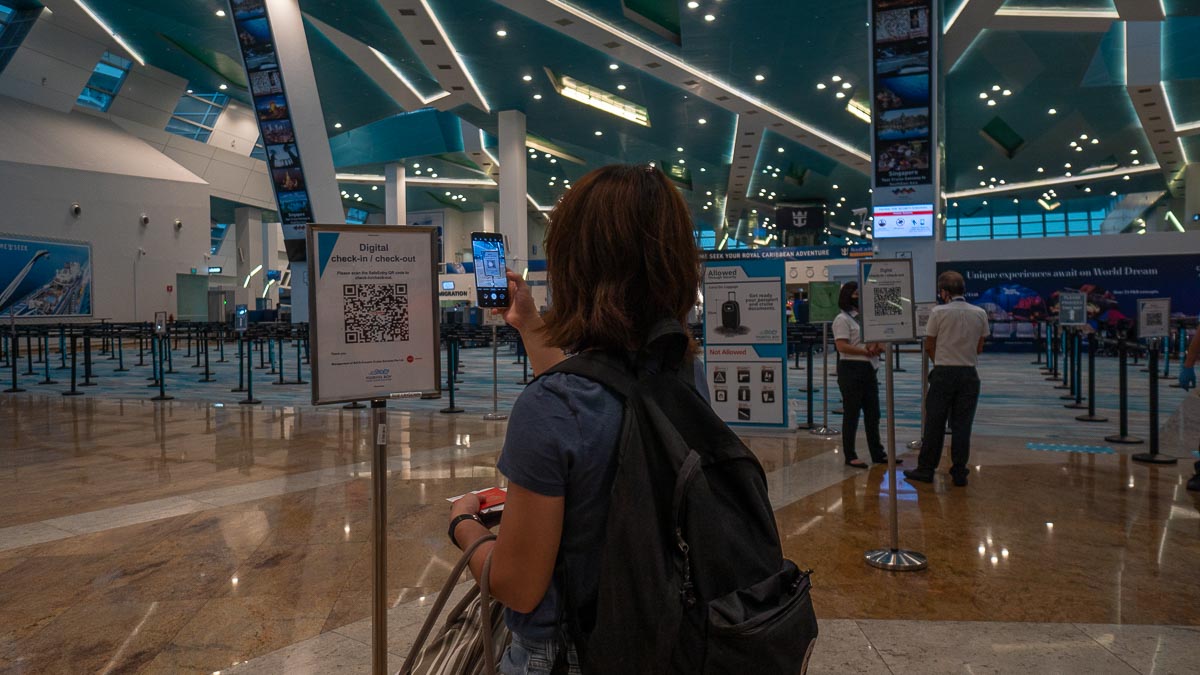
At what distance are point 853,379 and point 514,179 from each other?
19.4 m

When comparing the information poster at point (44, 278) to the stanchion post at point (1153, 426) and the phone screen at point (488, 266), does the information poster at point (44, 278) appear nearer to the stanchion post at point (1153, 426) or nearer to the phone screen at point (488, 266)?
the phone screen at point (488, 266)

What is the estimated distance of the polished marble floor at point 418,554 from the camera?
3.01 meters

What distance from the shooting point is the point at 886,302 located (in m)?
4.43

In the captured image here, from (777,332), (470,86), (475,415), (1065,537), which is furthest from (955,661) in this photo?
(470,86)

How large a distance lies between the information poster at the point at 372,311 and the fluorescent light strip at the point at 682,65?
14835mm

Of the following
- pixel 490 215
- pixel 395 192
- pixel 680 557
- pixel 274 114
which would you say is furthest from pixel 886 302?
pixel 490 215

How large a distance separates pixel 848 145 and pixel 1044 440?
19.5 meters

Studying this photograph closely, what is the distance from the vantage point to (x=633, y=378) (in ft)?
3.75

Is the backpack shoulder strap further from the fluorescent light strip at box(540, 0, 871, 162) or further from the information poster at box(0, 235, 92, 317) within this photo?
the information poster at box(0, 235, 92, 317)

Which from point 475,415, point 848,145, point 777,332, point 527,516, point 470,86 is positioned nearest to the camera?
point 527,516

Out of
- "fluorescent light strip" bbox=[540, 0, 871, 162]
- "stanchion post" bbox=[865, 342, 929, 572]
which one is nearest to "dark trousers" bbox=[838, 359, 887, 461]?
"stanchion post" bbox=[865, 342, 929, 572]

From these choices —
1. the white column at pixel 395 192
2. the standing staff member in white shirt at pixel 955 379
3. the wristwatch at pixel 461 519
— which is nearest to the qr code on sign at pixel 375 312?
the wristwatch at pixel 461 519

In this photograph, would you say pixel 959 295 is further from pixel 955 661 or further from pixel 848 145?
pixel 848 145

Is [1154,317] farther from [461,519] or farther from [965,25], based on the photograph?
[461,519]
